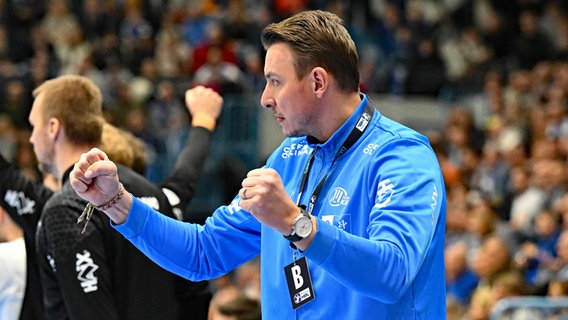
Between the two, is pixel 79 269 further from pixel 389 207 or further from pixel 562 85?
pixel 562 85

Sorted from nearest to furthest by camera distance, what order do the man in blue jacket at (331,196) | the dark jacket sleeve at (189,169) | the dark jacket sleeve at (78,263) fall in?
the man in blue jacket at (331,196)
the dark jacket sleeve at (78,263)
the dark jacket sleeve at (189,169)

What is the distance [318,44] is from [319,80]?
0.39 ft

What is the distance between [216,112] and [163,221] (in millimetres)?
1578

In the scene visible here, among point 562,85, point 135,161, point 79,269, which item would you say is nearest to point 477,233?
point 562,85

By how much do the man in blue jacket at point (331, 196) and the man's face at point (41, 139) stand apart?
1.19 metres

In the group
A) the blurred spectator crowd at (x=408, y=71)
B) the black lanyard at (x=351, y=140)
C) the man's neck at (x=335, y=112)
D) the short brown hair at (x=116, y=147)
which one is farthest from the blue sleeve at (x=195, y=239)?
the blurred spectator crowd at (x=408, y=71)

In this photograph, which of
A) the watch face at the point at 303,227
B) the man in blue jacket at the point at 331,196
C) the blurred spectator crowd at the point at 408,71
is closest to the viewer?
the watch face at the point at 303,227

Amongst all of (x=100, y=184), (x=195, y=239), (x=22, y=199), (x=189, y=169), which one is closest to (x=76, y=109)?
(x=22, y=199)

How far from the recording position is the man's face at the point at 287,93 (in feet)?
10.9

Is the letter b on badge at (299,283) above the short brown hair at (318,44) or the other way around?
the other way around

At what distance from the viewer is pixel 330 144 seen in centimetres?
346

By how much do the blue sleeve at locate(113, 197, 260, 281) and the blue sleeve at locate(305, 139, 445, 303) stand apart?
2.12ft

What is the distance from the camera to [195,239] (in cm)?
368

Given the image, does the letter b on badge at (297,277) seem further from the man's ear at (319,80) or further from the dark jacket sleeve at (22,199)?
the dark jacket sleeve at (22,199)
